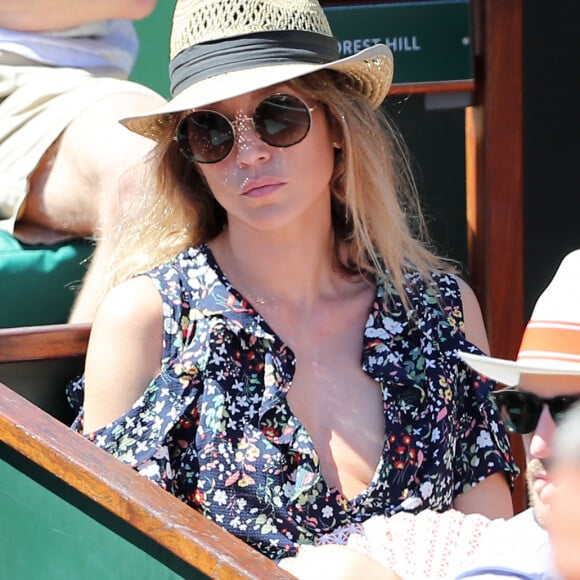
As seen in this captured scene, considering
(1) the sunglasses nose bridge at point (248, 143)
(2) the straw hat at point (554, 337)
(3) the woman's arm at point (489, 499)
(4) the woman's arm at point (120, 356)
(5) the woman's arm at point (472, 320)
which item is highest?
(2) the straw hat at point (554, 337)

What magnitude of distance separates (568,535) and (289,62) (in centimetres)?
122

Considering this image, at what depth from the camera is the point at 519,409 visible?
1517 millimetres

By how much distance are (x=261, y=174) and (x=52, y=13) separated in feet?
3.03

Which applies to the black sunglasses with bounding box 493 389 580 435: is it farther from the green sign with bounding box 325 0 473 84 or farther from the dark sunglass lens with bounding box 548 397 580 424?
the green sign with bounding box 325 0 473 84

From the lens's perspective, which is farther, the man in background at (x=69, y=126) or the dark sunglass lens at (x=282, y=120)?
the man in background at (x=69, y=126)

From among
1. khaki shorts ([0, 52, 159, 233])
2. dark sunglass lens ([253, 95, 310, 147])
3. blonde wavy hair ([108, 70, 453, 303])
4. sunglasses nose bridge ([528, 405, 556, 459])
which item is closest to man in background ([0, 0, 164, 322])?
khaki shorts ([0, 52, 159, 233])

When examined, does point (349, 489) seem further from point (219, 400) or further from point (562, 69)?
point (562, 69)

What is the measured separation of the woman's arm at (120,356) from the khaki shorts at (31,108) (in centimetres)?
61

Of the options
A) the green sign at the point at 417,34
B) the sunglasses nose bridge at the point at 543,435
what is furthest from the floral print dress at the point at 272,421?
the green sign at the point at 417,34

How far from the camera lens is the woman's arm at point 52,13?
296cm

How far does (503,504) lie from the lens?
2.42m

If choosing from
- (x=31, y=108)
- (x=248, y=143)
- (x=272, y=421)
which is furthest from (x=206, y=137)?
(x=31, y=108)

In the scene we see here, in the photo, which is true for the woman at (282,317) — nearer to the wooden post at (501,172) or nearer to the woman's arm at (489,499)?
the woman's arm at (489,499)

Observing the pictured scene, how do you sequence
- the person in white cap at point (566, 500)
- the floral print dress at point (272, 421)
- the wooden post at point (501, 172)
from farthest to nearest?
1. the wooden post at point (501, 172)
2. the floral print dress at point (272, 421)
3. the person in white cap at point (566, 500)
